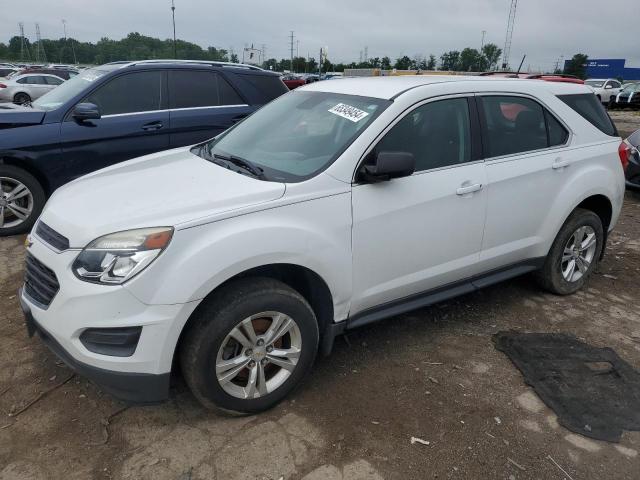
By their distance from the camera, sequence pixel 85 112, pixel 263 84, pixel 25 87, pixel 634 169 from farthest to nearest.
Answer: pixel 25 87 → pixel 634 169 → pixel 263 84 → pixel 85 112

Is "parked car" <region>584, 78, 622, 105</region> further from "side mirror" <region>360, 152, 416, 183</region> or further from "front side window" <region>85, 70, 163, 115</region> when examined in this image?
"side mirror" <region>360, 152, 416, 183</region>

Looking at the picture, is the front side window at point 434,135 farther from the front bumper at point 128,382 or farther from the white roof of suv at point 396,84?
the front bumper at point 128,382

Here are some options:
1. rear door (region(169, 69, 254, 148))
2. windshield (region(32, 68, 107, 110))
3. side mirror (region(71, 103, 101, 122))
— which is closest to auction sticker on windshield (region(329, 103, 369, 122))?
side mirror (region(71, 103, 101, 122))

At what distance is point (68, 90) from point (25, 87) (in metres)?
16.4

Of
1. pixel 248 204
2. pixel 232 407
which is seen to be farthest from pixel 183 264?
pixel 232 407

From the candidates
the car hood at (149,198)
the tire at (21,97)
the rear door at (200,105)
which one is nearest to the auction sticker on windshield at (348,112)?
the car hood at (149,198)

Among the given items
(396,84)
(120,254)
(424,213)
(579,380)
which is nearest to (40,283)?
(120,254)

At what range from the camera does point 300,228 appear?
268 cm

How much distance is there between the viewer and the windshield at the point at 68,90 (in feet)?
18.2

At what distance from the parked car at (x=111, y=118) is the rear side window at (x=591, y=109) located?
367cm

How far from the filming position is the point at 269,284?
2656 millimetres

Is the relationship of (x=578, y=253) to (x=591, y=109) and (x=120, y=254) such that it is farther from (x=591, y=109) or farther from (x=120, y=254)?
(x=120, y=254)

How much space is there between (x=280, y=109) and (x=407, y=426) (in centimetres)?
227

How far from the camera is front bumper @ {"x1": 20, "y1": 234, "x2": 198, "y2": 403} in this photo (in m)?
2.32
